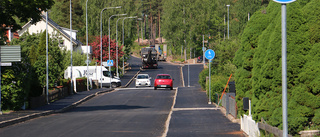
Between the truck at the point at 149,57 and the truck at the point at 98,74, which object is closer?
the truck at the point at 98,74

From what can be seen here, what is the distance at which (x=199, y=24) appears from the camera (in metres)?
110

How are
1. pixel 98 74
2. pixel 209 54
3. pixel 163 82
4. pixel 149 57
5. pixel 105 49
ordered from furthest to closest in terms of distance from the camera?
pixel 149 57, pixel 105 49, pixel 98 74, pixel 163 82, pixel 209 54

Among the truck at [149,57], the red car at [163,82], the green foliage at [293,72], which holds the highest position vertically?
the truck at [149,57]

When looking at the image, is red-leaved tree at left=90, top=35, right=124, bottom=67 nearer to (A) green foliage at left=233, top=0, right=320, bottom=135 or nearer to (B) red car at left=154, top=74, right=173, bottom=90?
(B) red car at left=154, top=74, right=173, bottom=90

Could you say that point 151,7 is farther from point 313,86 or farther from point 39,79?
point 313,86

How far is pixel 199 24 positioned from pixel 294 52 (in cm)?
9635

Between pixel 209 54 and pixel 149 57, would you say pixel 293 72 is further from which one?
pixel 149 57

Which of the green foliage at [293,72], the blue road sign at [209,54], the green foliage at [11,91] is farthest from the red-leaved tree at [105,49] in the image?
the green foliage at [293,72]

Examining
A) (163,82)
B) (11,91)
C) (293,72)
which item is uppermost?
(293,72)

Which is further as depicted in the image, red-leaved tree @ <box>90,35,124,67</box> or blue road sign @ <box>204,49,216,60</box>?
red-leaved tree @ <box>90,35,124,67</box>

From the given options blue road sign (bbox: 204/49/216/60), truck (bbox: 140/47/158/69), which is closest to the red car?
blue road sign (bbox: 204/49/216/60)

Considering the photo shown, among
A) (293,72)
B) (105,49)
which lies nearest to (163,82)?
(293,72)

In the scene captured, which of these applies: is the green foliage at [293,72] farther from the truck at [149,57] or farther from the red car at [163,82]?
the truck at [149,57]

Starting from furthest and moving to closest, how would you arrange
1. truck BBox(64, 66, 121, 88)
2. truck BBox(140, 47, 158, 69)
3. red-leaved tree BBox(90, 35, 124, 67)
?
truck BBox(140, 47, 158, 69) < red-leaved tree BBox(90, 35, 124, 67) < truck BBox(64, 66, 121, 88)
